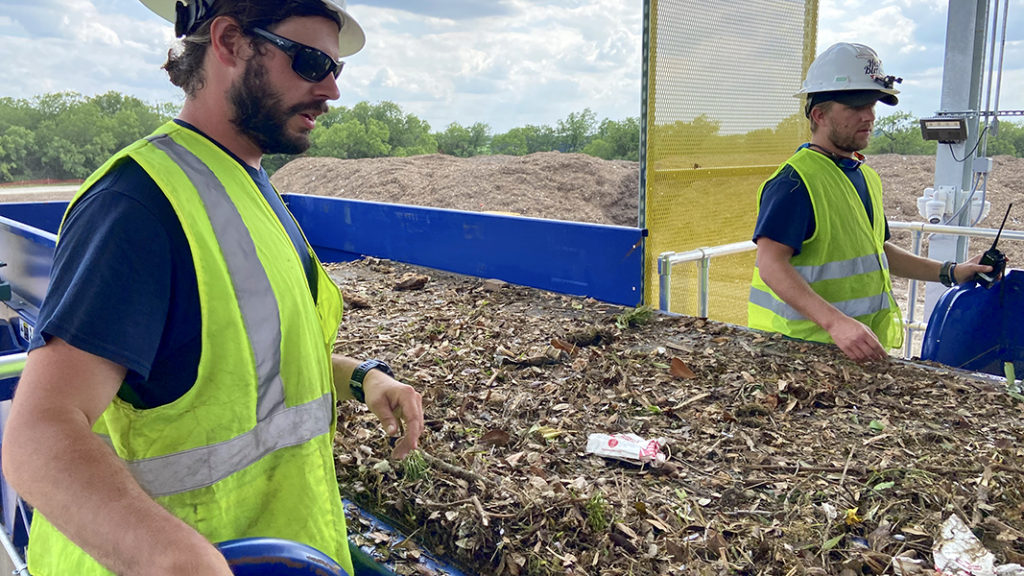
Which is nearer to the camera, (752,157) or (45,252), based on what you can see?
(45,252)

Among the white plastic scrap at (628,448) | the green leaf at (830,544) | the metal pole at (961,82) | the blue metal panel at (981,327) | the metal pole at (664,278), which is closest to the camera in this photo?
the green leaf at (830,544)

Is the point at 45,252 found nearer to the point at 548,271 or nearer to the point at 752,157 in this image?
the point at 548,271

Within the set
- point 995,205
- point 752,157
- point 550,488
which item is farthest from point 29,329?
point 995,205

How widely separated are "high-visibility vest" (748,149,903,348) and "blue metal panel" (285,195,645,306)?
1585 millimetres

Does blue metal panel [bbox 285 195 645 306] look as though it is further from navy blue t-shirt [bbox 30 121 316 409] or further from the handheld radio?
navy blue t-shirt [bbox 30 121 316 409]

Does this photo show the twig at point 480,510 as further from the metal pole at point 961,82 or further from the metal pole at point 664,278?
the metal pole at point 961,82

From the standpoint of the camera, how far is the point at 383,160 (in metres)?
23.1

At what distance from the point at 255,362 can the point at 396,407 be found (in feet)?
1.92

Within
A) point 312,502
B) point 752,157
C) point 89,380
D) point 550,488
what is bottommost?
point 550,488

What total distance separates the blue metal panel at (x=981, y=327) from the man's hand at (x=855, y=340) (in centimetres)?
102

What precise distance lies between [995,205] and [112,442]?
21.6 meters

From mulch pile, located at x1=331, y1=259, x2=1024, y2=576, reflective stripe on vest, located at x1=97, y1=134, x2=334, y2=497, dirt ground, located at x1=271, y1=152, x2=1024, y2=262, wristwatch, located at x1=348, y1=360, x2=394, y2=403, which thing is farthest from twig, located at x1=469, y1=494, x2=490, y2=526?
dirt ground, located at x1=271, y1=152, x2=1024, y2=262

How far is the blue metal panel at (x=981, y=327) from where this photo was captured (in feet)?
13.5

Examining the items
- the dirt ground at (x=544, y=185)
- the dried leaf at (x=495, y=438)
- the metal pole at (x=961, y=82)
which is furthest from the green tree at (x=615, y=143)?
the dried leaf at (x=495, y=438)
